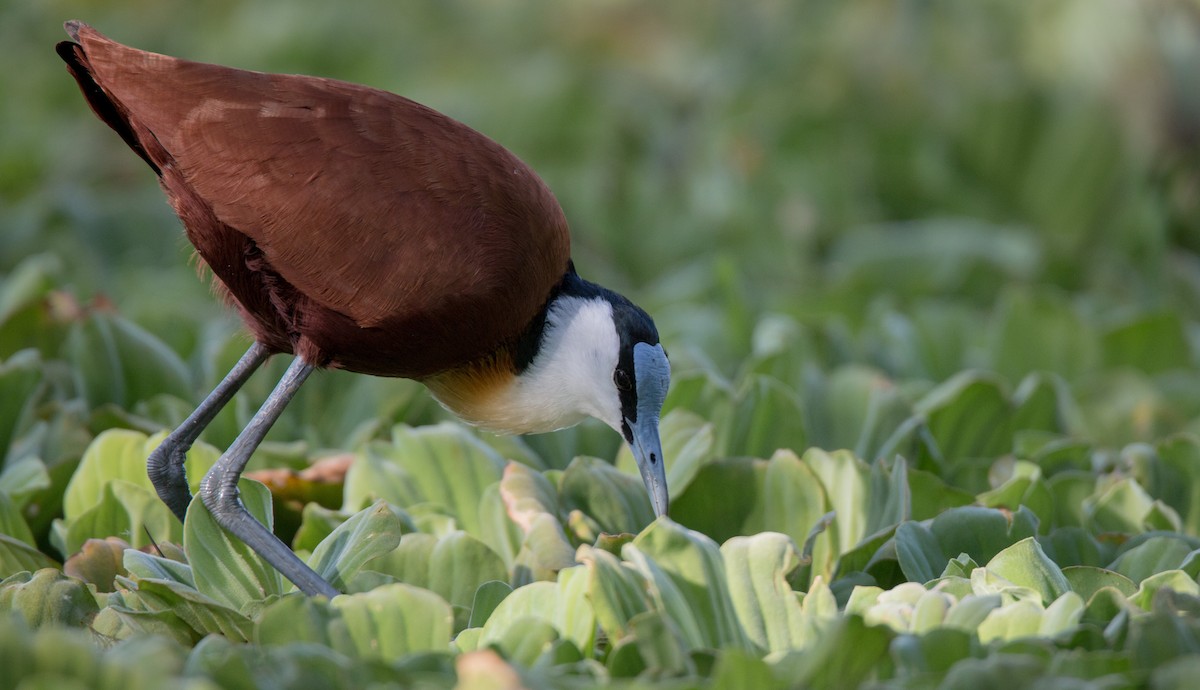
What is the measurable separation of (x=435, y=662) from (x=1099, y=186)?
15.3 ft

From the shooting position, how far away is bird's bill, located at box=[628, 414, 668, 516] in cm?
293

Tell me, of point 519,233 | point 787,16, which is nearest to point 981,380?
point 519,233

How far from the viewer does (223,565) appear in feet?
8.83

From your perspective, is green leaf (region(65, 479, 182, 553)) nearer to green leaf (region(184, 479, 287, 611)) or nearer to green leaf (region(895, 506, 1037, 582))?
green leaf (region(184, 479, 287, 611))

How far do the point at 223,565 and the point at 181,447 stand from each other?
40 cm

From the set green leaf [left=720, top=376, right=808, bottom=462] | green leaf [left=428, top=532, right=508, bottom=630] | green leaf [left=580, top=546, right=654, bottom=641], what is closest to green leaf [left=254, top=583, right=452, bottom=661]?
green leaf [left=580, top=546, right=654, bottom=641]

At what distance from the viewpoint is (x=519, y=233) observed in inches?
112

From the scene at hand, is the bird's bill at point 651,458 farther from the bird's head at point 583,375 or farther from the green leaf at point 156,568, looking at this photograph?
the green leaf at point 156,568

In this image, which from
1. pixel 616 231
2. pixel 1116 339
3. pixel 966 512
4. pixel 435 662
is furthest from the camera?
pixel 616 231

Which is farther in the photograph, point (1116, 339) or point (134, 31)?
point (134, 31)

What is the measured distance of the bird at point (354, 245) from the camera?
2723mm

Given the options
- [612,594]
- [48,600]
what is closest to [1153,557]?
[612,594]

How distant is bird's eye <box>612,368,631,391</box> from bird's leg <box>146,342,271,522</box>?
0.77m

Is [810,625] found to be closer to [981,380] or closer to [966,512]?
[966,512]
